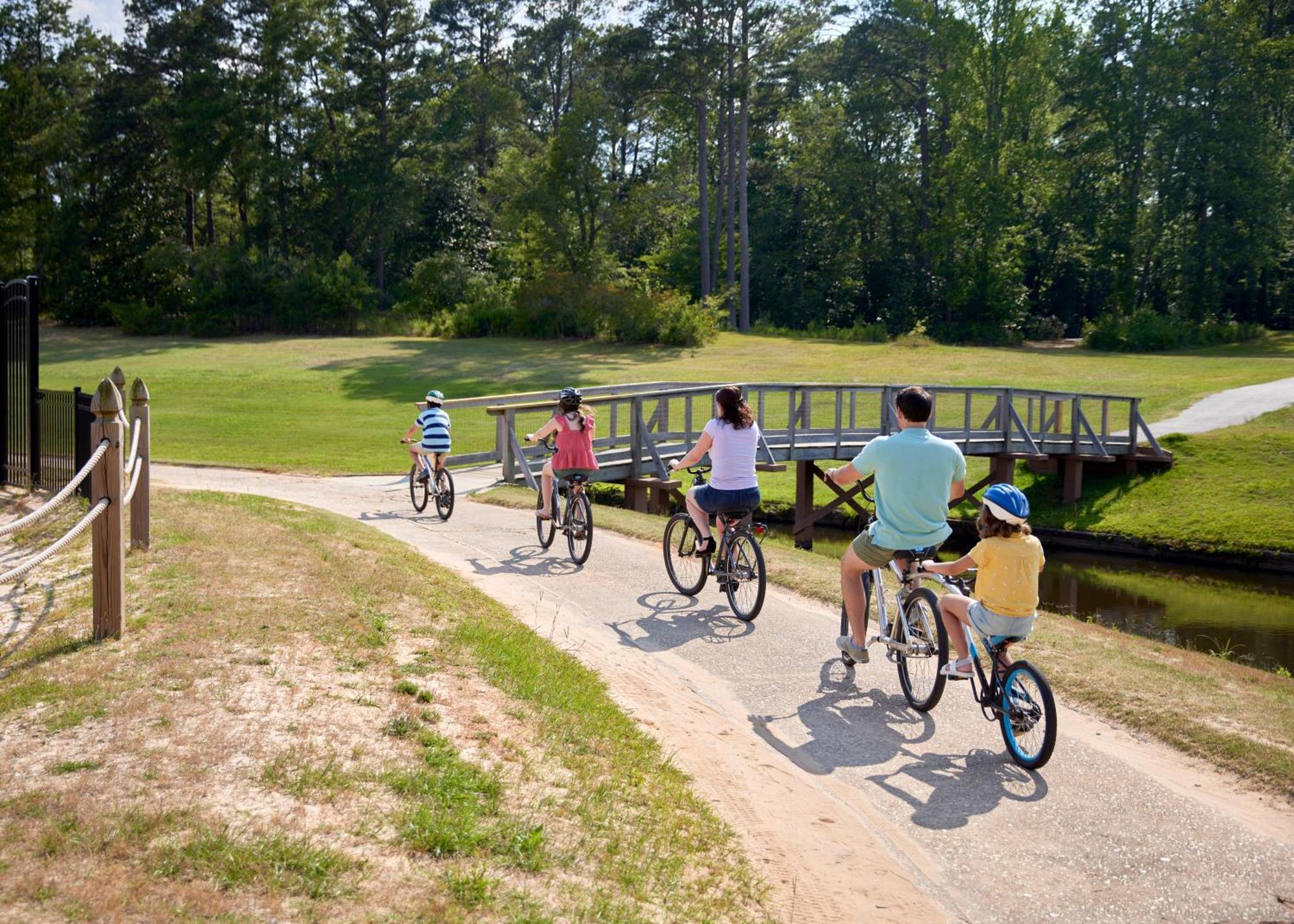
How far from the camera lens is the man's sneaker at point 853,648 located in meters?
8.19

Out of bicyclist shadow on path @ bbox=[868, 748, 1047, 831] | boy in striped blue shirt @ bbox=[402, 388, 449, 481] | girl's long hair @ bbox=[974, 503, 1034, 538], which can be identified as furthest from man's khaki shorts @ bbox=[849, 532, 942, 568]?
boy in striped blue shirt @ bbox=[402, 388, 449, 481]

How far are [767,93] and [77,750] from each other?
5998cm

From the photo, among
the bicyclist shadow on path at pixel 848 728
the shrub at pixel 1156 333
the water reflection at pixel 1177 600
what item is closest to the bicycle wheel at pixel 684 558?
the bicyclist shadow on path at pixel 848 728

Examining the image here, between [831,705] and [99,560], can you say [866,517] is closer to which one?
[831,705]

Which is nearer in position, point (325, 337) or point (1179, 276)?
point (325, 337)

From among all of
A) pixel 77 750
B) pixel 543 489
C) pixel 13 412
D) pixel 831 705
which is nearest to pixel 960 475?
pixel 831 705

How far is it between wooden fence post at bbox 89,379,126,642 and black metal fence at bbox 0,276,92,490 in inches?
231

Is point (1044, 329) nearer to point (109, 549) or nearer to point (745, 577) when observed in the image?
point (745, 577)

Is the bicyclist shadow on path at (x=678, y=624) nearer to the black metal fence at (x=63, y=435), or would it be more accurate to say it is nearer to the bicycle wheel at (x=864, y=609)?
the bicycle wheel at (x=864, y=609)

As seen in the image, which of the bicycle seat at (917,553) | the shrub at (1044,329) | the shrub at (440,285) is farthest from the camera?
the shrub at (1044,329)

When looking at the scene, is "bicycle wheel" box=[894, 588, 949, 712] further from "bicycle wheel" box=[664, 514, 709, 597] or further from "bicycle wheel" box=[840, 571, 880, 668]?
"bicycle wheel" box=[664, 514, 709, 597]

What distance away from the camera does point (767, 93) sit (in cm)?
6131

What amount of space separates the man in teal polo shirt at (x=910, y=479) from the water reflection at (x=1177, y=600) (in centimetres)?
1056

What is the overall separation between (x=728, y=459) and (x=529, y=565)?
338 cm
